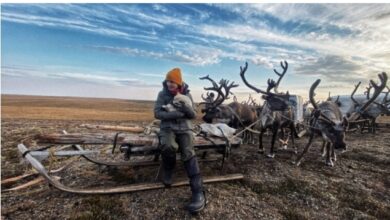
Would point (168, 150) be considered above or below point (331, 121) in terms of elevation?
below

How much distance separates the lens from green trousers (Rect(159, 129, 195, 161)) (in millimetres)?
→ 5257

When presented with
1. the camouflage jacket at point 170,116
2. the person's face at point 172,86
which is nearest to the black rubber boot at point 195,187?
the camouflage jacket at point 170,116

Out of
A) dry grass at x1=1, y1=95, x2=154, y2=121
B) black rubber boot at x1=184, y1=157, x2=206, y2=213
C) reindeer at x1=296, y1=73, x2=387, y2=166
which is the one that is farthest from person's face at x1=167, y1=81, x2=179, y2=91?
dry grass at x1=1, y1=95, x2=154, y2=121

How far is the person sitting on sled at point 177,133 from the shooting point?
5.24 meters

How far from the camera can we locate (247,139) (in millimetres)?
13289

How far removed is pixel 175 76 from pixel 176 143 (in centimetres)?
155

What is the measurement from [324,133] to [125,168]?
679cm

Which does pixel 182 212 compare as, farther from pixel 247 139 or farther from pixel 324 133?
pixel 247 139

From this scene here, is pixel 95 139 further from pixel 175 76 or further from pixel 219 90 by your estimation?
pixel 219 90

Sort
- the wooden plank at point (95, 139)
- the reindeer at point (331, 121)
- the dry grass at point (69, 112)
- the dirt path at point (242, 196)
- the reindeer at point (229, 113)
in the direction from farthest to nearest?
the dry grass at point (69, 112) → the reindeer at point (229, 113) → the reindeer at point (331, 121) → the wooden plank at point (95, 139) → the dirt path at point (242, 196)

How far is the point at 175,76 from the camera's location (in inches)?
216

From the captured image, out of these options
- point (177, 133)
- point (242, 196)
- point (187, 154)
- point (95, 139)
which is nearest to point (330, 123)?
point (242, 196)

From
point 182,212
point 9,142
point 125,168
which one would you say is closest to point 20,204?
point 125,168

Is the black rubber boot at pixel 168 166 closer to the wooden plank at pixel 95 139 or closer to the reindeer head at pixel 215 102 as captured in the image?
the wooden plank at pixel 95 139
